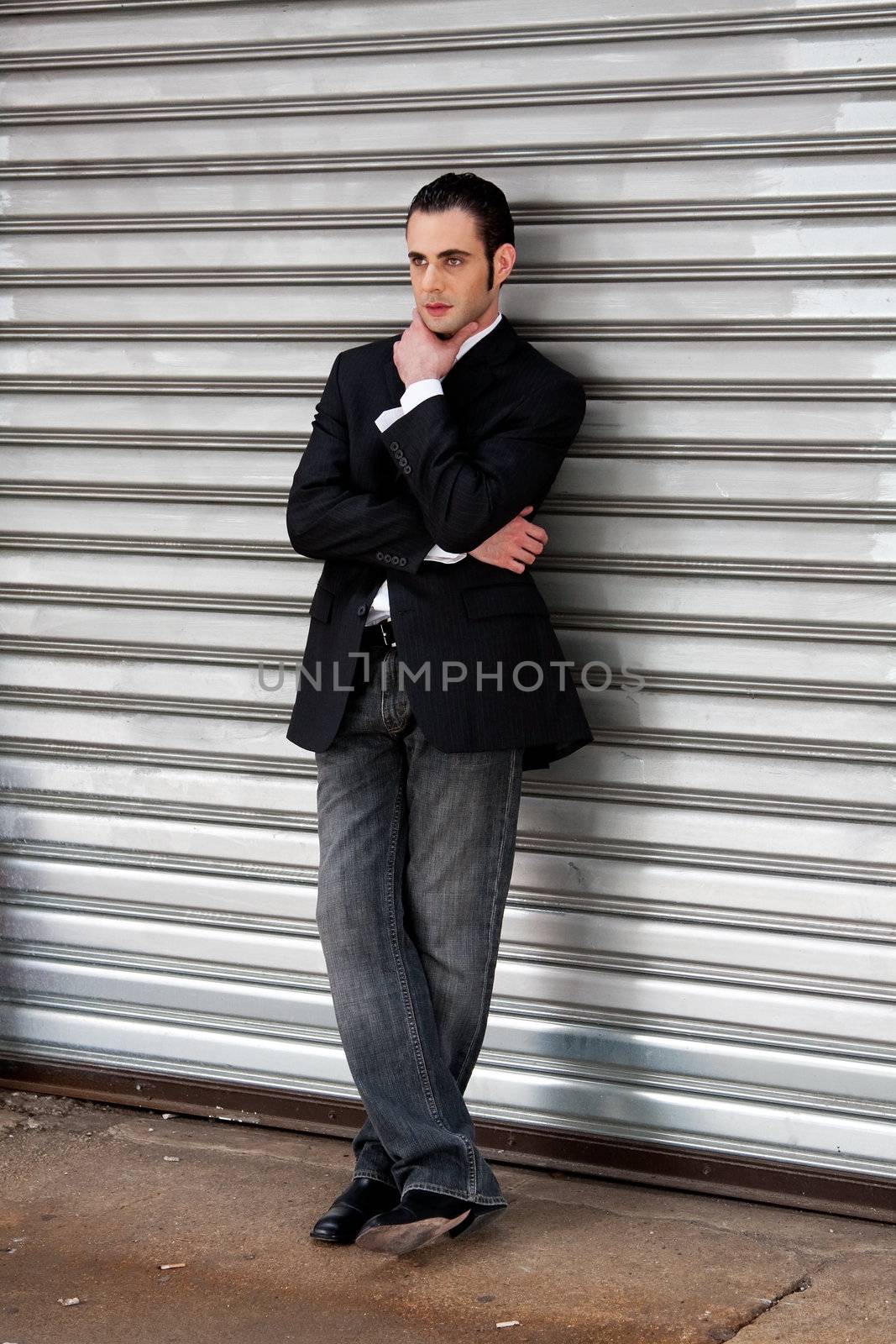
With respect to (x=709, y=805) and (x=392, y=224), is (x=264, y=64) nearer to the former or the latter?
(x=392, y=224)

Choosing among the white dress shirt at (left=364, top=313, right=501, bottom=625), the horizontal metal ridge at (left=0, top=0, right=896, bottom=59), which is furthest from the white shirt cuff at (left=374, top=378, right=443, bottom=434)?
the horizontal metal ridge at (left=0, top=0, right=896, bottom=59)

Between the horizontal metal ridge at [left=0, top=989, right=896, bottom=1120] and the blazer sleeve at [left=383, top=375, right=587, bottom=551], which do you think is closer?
the blazer sleeve at [left=383, top=375, right=587, bottom=551]

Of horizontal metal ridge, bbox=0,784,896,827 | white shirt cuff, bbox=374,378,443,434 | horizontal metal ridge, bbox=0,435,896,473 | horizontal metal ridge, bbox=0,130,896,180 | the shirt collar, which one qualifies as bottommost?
horizontal metal ridge, bbox=0,784,896,827

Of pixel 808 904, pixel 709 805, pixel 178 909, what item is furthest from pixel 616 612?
pixel 178 909

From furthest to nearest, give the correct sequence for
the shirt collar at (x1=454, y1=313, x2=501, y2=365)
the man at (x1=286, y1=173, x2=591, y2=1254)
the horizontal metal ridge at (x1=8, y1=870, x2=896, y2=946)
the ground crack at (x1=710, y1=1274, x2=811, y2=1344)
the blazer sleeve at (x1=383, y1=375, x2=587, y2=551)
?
the horizontal metal ridge at (x1=8, y1=870, x2=896, y2=946), the shirt collar at (x1=454, y1=313, x2=501, y2=365), the man at (x1=286, y1=173, x2=591, y2=1254), the blazer sleeve at (x1=383, y1=375, x2=587, y2=551), the ground crack at (x1=710, y1=1274, x2=811, y2=1344)

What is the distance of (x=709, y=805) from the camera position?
3.47m

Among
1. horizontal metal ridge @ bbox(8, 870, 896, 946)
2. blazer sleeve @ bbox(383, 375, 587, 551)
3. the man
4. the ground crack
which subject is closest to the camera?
the ground crack

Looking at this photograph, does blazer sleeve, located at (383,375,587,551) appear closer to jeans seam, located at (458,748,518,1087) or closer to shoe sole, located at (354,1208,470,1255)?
jeans seam, located at (458,748,518,1087)

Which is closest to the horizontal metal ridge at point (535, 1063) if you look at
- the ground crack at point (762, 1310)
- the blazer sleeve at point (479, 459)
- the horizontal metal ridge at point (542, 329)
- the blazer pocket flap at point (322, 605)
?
the ground crack at point (762, 1310)

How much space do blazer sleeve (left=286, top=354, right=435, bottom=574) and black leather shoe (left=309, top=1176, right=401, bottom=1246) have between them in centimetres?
137

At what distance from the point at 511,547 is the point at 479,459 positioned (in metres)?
0.21

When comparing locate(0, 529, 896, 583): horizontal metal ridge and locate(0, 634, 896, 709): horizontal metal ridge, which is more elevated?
locate(0, 529, 896, 583): horizontal metal ridge

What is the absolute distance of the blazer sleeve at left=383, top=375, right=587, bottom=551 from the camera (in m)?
3.05

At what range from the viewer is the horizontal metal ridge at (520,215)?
127 inches
